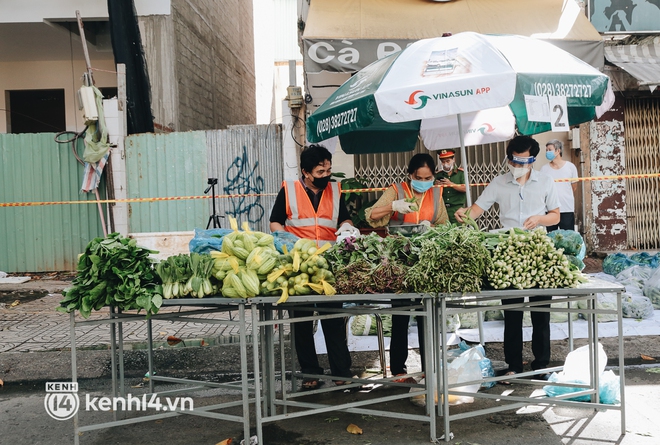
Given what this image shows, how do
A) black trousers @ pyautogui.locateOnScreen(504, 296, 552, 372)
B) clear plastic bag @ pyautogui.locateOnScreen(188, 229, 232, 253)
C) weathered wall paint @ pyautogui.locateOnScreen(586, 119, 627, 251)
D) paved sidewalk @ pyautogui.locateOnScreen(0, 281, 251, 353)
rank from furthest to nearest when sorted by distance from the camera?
weathered wall paint @ pyautogui.locateOnScreen(586, 119, 627, 251) → paved sidewalk @ pyautogui.locateOnScreen(0, 281, 251, 353) → black trousers @ pyautogui.locateOnScreen(504, 296, 552, 372) → clear plastic bag @ pyautogui.locateOnScreen(188, 229, 232, 253)

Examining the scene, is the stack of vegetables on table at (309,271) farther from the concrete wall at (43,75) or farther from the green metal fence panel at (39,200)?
the concrete wall at (43,75)

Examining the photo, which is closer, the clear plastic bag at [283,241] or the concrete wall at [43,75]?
the clear plastic bag at [283,241]

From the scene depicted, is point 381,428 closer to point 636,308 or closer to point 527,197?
point 527,197

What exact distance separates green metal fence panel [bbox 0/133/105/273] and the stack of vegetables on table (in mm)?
7829

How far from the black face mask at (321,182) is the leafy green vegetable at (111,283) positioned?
66.9 inches

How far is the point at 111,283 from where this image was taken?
13.5 ft

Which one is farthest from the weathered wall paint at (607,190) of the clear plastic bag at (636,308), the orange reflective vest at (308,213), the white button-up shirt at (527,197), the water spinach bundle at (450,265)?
the water spinach bundle at (450,265)

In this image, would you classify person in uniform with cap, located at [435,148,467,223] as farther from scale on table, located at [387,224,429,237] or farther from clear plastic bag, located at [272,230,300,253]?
clear plastic bag, located at [272,230,300,253]

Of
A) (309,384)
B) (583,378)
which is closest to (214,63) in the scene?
(309,384)

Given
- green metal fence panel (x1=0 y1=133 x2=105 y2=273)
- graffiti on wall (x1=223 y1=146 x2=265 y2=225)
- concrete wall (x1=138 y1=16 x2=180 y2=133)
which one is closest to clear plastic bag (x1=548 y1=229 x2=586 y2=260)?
graffiti on wall (x1=223 y1=146 x2=265 y2=225)

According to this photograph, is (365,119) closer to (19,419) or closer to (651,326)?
(19,419)

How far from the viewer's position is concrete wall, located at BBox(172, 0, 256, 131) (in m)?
13.3

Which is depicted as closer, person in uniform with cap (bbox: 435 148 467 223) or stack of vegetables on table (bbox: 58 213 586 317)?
stack of vegetables on table (bbox: 58 213 586 317)

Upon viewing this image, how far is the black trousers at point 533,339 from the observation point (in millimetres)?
5105
